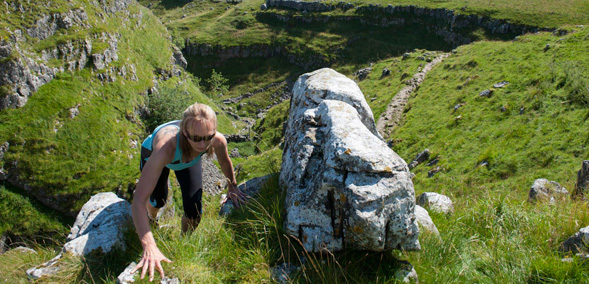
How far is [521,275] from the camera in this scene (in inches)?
162

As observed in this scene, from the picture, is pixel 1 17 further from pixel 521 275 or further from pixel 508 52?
pixel 508 52

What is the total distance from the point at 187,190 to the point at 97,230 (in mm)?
1700

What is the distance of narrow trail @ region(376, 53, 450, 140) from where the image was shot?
34.4m

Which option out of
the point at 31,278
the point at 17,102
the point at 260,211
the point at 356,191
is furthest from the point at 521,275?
the point at 17,102

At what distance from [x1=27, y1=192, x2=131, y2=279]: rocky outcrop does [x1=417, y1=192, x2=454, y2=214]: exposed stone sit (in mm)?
6507

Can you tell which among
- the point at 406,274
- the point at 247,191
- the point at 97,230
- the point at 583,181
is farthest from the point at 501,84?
the point at 97,230

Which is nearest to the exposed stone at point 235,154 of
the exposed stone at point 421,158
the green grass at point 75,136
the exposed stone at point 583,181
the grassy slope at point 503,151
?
the green grass at point 75,136

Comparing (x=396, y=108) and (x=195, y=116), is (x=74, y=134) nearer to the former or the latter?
(x=195, y=116)

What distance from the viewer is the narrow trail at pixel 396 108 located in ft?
113

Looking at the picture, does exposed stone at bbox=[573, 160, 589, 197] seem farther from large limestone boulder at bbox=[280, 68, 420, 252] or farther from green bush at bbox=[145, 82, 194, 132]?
green bush at bbox=[145, 82, 194, 132]

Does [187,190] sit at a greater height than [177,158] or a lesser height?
lesser

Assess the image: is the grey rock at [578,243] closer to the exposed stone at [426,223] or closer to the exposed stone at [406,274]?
the exposed stone at [426,223]

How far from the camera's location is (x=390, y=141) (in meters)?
30.2

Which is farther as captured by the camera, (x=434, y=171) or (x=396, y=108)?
(x=396, y=108)
